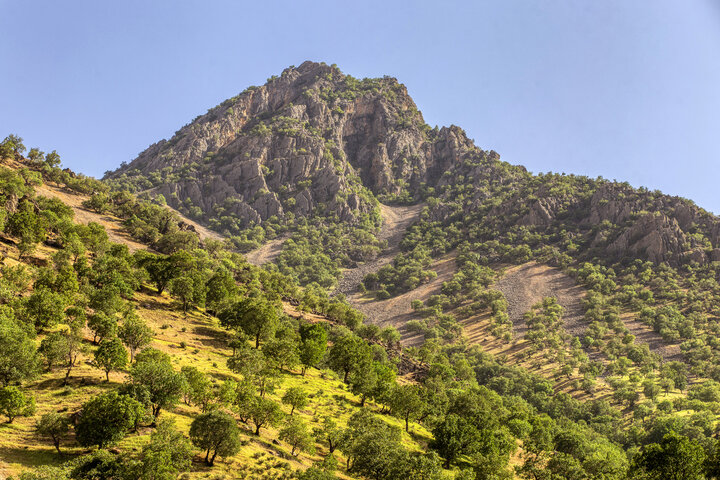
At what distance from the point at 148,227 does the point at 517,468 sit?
119975mm

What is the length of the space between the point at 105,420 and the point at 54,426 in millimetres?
4036

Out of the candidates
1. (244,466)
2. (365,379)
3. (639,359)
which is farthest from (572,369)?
(244,466)

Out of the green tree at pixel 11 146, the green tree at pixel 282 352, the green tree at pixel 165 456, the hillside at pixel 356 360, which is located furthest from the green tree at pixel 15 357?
the green tree at pixel 11 146

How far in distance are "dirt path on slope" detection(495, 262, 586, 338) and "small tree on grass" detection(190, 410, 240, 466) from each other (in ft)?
451

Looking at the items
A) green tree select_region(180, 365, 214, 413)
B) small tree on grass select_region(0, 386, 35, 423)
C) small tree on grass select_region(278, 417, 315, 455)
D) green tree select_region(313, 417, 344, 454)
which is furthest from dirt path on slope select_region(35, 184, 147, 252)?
Answer: small tree on grass select_region(278, 417, 315, 455)

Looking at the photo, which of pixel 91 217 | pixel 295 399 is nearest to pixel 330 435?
pixel 295 399

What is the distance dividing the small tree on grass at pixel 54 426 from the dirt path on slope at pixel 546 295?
486 ft

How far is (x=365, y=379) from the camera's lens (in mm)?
75500

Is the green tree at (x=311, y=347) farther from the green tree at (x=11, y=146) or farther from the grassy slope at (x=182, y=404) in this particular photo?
the green tree at (x=11, y=146)

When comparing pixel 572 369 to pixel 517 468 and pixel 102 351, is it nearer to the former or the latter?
pixel 517 468

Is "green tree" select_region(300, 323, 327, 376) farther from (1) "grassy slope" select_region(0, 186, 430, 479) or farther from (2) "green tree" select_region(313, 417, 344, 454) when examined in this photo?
(2) "green tree" select_region(313, 417, 344, 454)

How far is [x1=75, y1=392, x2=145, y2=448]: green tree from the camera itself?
36906 millimetres

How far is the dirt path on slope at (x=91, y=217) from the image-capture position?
12231cm

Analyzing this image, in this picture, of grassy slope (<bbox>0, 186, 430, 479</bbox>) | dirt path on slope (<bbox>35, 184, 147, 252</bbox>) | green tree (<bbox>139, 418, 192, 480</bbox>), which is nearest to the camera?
green tree (<bbox>139, 418, 192, 480</bbox>)
